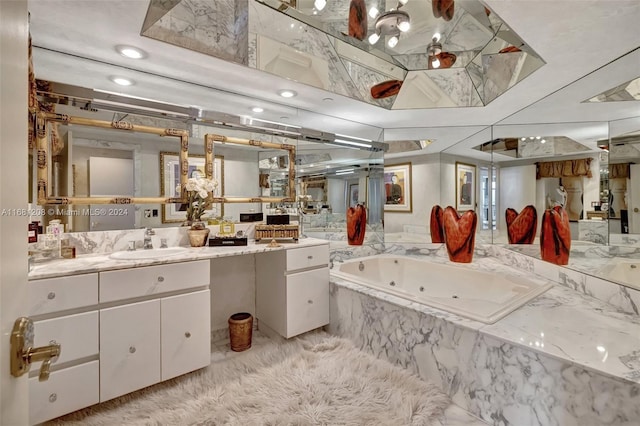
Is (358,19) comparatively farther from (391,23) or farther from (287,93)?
(287,93)

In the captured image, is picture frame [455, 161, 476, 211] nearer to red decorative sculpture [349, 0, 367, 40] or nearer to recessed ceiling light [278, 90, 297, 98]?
red decorative sculpture [349, 0, 367, 40]

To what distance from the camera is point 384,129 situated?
11.5ft

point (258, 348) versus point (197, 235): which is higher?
point (197, 235)

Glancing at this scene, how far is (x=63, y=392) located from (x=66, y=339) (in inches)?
10.6

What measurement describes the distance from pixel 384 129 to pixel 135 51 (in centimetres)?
260

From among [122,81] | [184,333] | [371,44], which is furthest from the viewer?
[371,44]

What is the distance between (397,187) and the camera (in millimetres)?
3654

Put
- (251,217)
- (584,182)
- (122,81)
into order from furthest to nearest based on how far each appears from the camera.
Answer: (251,217) → (584,182) → (122,81)

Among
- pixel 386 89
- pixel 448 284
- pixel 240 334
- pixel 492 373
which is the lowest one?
pixel 240 334

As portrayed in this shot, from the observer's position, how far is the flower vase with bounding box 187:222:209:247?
2219mm

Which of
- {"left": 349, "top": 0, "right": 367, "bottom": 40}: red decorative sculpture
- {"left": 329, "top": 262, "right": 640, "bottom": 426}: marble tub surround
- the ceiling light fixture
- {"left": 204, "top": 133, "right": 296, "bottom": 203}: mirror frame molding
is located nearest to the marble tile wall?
{"left": 329, "top": 262, "right": 640, "bottom": 426}: marble tub surround

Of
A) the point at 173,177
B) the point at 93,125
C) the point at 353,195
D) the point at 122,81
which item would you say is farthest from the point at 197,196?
the point at 353,195

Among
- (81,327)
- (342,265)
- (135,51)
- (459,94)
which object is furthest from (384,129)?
(81,327)

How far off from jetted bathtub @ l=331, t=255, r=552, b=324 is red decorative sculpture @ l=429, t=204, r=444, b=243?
20.1 inches
